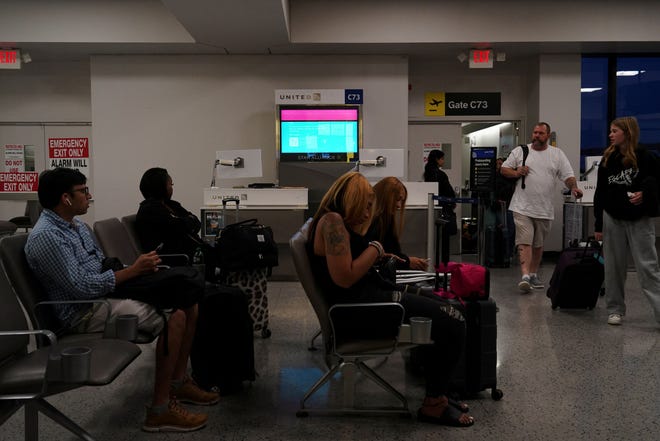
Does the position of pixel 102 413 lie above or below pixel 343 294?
below

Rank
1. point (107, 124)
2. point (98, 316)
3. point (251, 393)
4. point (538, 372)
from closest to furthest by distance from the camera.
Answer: point (98, 316) < point (251, 393) < point (538, 372) < point (107, 124)

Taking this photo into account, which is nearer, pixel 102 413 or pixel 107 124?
pixel 102 413

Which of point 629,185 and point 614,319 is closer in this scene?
point 629,185

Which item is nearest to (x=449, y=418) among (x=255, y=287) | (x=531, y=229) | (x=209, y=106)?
(x=255, y=287)

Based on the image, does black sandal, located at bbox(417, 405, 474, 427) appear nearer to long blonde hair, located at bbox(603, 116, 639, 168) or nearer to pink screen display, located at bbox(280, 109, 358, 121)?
long blonde hair, located at bbox(603, 116, 639, 168)

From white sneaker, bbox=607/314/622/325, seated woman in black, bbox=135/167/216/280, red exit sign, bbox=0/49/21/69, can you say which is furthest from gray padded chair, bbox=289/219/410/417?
red exit sign, bbox=0/49/21/69

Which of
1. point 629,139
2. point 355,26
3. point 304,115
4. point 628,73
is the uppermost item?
point 355,26

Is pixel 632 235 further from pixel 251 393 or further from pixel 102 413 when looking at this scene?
pixel 102 413

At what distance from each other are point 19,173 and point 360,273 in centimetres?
754

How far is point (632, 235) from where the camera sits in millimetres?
4145

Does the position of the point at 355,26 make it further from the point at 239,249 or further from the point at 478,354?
the point at 478,354

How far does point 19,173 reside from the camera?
8.31 meters

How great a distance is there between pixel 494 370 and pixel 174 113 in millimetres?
5981

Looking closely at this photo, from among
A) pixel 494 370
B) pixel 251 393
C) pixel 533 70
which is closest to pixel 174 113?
pixel 533 70
